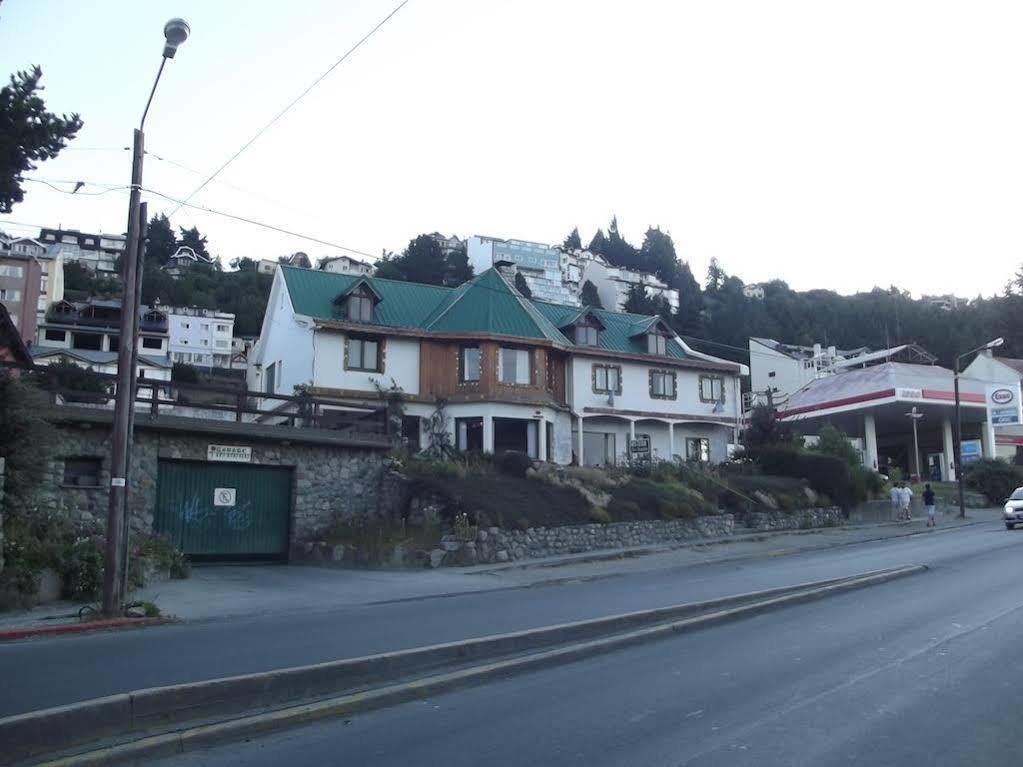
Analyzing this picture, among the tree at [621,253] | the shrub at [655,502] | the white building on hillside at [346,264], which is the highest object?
the tree at [621,253]

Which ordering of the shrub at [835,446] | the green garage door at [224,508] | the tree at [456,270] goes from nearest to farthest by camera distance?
the green garage door at [224,508], the shrub at [835,446], the tree at [456,270]

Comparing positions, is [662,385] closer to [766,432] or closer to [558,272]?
[766,432]

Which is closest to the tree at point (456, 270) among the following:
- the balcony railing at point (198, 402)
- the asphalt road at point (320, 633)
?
the balcony railing at point (198, 402)

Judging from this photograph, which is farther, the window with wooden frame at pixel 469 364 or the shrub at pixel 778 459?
the shrub at pixel 778 459

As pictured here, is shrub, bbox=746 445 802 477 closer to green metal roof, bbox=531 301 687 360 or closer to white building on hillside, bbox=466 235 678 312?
green metal roof, bbox=531 301 687 360

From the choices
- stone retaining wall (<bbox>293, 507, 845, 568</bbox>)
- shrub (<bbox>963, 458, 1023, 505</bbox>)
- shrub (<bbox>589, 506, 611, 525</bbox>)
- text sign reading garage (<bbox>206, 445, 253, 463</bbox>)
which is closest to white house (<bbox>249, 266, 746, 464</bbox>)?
shrub (<bbox>589, 506, 611, 525</bbox>)

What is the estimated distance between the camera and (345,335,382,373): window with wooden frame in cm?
3378

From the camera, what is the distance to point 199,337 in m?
96.4

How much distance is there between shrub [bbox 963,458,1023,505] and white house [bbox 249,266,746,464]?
19.5 metres

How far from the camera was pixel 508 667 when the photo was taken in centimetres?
925

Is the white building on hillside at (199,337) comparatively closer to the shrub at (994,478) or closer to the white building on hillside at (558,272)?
the white building on hillside at (558,272)

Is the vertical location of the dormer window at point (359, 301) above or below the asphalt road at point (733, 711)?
above

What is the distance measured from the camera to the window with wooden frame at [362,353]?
33.8m

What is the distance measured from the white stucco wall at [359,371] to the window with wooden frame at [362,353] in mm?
178
